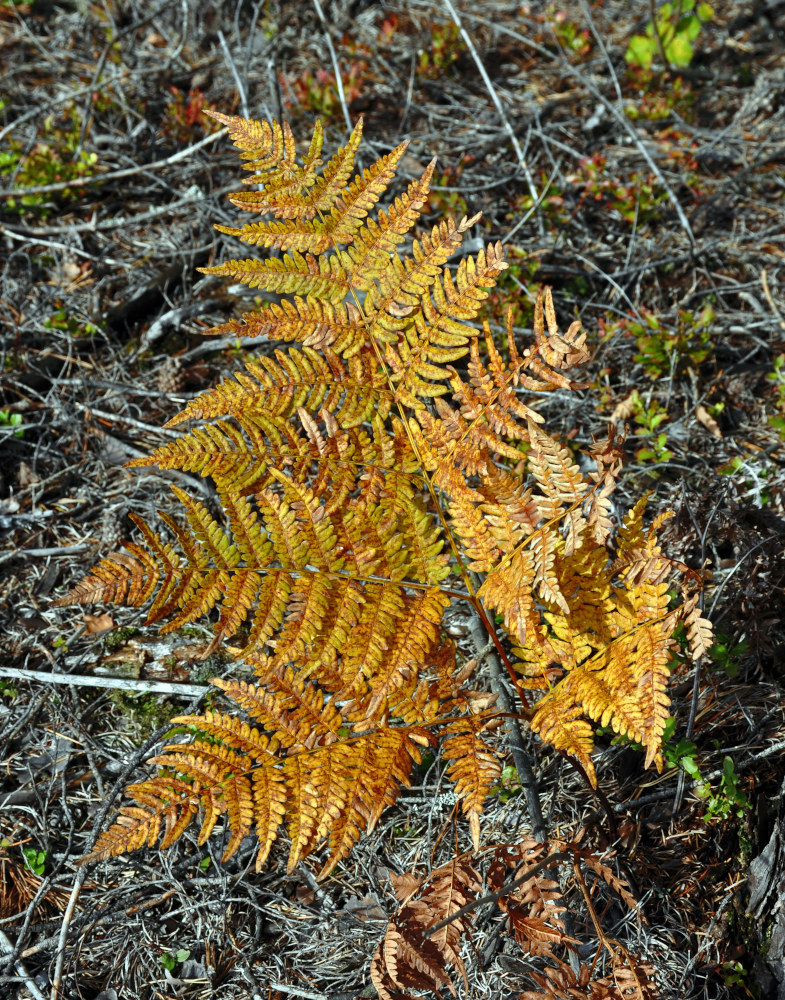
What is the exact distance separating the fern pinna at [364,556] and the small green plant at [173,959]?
0.66 metres

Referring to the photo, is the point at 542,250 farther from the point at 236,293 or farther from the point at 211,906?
the point at 211,906

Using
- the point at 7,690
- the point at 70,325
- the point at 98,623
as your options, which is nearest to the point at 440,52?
the point at 70,325

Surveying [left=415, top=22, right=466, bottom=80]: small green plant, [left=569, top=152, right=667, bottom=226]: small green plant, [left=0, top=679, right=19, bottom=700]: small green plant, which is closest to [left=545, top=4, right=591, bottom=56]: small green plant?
[left=415, top=22, right=466, bottom=80]: small green plant

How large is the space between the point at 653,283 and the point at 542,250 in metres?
0.63

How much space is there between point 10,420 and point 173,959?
8.48ft

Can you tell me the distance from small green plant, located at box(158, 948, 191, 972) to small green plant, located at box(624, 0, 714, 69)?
18.0 feet

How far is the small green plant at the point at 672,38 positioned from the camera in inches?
195

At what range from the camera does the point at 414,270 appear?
95.7 inches

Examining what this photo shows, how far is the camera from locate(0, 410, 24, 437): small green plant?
383 cm

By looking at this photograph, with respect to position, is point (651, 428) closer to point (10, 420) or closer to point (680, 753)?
point (680, 753)

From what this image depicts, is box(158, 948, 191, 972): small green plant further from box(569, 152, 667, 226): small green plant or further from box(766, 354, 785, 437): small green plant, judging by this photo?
box(569, 152, 667, 226): small green plant

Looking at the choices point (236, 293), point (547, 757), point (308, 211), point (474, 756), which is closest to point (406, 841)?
point (547, 757)

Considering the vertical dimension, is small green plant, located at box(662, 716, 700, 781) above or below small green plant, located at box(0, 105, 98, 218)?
below

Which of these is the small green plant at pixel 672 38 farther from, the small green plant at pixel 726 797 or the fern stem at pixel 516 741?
the small green plant at pixel 726 797
